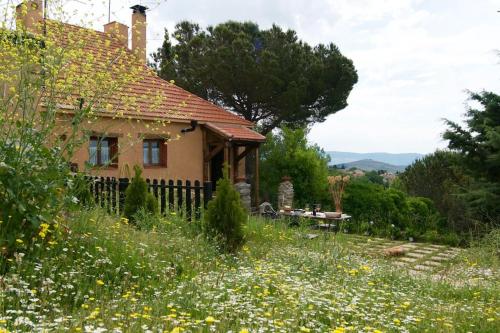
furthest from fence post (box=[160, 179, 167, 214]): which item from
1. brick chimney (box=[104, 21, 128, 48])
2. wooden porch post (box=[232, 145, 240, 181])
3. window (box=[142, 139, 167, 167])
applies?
wooden porch post (box=[232, 145, 240, 181])

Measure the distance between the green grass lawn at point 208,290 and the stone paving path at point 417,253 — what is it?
1287 mm

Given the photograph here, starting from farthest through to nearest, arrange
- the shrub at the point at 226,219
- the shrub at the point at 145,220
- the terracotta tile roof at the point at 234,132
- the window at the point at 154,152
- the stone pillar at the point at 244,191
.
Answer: the terracotta tile roof at the point at 234,132 < the stone pillar at the point at 244,191 < the window at the point at 154,152 < the shrub at the point at 145,220 < the shrub at the point at 226,219

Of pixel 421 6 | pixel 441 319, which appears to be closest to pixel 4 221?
pixel 441 319

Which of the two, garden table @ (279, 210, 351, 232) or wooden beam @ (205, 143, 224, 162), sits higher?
wooden beam @ (205, 143, 224, 162)

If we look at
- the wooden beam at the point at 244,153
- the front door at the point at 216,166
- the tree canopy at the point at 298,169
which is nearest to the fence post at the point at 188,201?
the tree canopy at the point at 298,169

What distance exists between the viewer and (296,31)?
78.6 feet

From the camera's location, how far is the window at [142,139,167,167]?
45.0 feet

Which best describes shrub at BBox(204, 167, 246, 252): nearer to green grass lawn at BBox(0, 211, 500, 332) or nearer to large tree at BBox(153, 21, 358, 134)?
green grass lawn at BBox(0, 211, 500, 332)

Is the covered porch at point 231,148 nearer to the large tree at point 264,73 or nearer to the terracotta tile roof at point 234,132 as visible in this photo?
the terracotta tile roof at point 234,132

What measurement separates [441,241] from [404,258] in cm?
286

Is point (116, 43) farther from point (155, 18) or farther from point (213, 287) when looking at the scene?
point (213, 287)

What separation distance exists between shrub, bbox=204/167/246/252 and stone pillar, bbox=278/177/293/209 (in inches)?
344

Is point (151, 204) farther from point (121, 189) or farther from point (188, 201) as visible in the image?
point (121, 189)

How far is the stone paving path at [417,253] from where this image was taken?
7741mm
